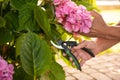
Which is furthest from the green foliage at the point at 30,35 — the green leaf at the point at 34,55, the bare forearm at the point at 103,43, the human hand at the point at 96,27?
the bare forearm at the point at 103,43

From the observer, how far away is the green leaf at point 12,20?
175 cm

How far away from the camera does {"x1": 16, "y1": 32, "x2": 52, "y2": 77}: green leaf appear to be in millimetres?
1412

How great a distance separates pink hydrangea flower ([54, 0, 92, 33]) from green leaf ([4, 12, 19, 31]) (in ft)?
0.78

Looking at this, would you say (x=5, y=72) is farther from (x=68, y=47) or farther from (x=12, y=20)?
(x=68, y=47)

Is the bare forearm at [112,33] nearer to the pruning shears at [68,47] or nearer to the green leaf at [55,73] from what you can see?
the pruning shears at [68,47]

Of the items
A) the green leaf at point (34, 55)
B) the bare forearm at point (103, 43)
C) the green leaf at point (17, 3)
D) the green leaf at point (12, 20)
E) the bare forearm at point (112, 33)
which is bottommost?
the bare forearm at point (103, 43)

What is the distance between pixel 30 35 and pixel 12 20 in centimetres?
34

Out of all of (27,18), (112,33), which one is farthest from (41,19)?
(112,33)

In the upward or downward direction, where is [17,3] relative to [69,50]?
upward

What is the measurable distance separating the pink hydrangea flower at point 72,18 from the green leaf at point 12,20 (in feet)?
0.78

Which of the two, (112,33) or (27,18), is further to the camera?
(112,33)

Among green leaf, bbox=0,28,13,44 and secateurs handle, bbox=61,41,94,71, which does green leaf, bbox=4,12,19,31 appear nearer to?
green leaf, bbox=0,28,13,44

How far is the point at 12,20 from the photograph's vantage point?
175cm

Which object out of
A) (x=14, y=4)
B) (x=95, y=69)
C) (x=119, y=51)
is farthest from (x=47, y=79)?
(x=119, y=51)
